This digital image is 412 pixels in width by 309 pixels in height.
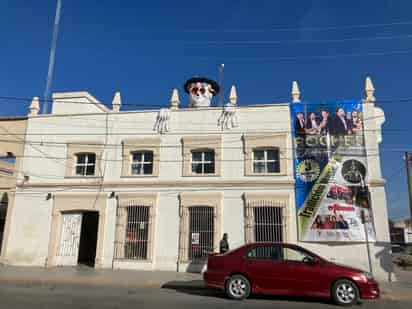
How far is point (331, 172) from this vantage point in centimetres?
1573

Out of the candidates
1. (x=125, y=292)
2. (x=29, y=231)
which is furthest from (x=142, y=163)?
(x=125, y=292)

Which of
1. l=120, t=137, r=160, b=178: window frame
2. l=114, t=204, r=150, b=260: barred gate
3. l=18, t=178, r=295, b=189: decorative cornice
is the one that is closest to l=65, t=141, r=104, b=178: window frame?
l=18, t=178, r=295, b=189: decorative cornice

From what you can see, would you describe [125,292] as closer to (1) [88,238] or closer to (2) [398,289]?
(2) [398,289]

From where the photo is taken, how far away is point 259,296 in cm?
1024

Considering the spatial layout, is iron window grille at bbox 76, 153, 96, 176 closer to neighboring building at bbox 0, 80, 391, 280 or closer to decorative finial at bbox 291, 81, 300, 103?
neighboring building at bbox 0, 80, 391, 280

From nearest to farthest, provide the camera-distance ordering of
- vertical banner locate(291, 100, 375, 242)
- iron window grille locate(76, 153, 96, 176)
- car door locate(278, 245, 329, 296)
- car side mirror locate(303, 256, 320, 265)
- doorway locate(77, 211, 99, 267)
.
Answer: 1. car door locate(278, 245, 329, 296)
2. car side mirror locate(303, 256, 320, 265)
3. vertical banner locate(291, 100, 375, 242)
4. iron window grille locate(76, 153, 96, 176)
5. doorway locate(77, 211, 99, 267)

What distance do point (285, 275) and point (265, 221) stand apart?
6.21 metres

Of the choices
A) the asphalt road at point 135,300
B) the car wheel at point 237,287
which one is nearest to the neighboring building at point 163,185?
the asphalt road at point 135,300

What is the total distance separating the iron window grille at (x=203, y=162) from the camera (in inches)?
669

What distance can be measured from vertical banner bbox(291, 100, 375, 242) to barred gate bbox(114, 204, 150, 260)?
23.1 feet

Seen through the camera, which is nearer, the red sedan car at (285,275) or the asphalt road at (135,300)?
the asphalt road at (135,300)

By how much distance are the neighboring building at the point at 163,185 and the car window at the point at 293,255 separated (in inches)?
219

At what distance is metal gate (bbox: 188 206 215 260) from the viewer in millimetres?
15906

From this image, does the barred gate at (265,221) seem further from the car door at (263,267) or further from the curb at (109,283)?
the car door at (263,267)
